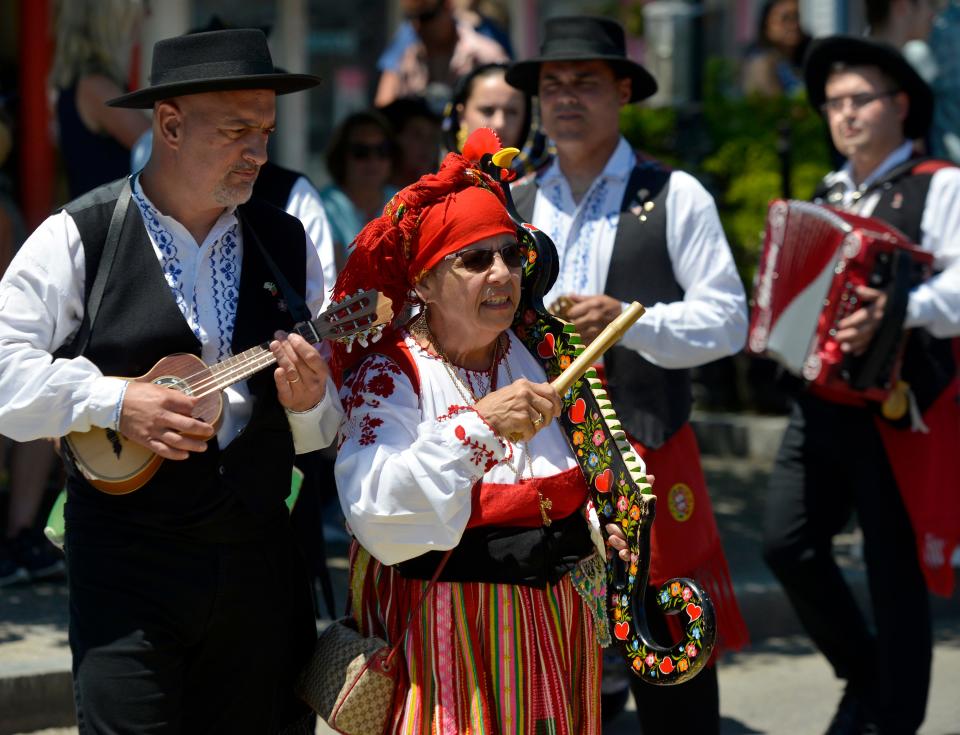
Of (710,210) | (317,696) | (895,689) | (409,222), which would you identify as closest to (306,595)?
(317,696)

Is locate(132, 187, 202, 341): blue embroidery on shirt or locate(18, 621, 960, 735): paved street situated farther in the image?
locate(18, 621, 960, 735): paved street

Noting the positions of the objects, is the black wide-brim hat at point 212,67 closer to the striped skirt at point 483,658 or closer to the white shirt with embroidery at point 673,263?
the striped skirt at point 483,658

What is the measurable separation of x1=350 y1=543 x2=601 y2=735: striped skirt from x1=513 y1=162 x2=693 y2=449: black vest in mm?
1067

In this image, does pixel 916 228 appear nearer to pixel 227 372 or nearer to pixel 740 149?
pixel 227 372

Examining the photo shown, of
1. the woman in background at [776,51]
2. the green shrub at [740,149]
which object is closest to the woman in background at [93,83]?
the green shrub at [740,149]

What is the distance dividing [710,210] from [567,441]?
4.20 ft

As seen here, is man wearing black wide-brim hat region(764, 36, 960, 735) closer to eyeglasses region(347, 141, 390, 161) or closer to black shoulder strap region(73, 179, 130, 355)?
eyeglasses region(347, 141, 390, 161)

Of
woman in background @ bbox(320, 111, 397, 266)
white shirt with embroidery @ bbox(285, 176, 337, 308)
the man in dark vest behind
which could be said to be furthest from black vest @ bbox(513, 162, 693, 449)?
woman in background @ bbox(320, 111, 397, 266)

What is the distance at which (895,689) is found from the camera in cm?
521

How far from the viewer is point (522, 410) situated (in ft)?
11.1

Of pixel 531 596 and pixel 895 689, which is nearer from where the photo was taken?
pixel 531 596

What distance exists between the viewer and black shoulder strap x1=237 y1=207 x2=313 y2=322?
363cm

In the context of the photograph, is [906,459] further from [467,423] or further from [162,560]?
[162,560]

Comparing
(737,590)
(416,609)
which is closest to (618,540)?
(416,609)
